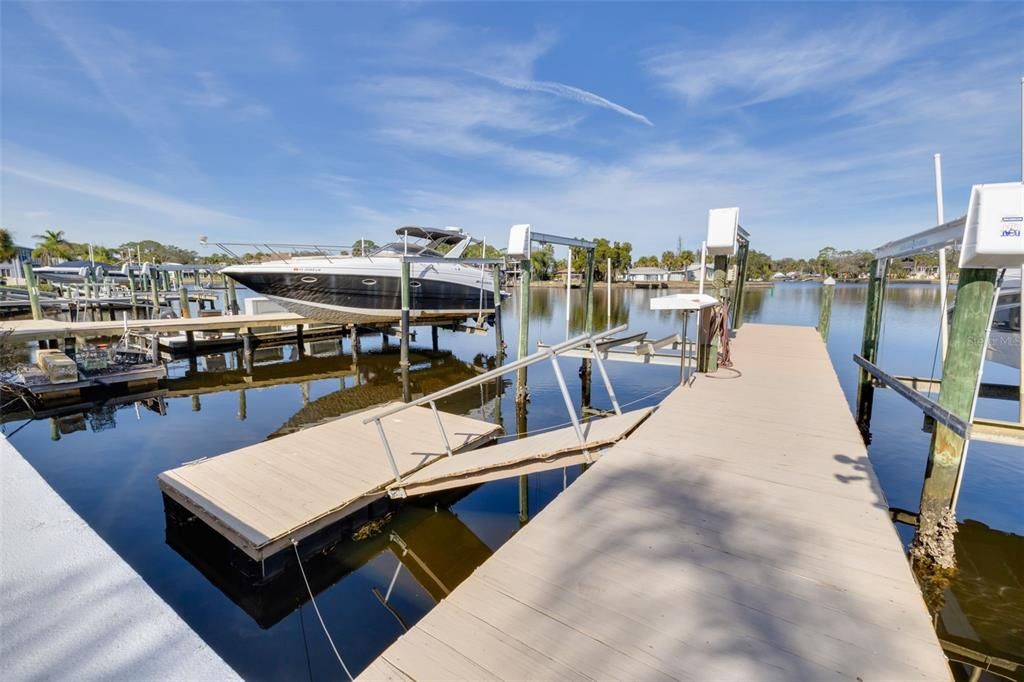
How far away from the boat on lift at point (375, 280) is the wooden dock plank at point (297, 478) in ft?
30.9

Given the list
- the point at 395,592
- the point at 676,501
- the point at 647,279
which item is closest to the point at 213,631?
the point at 395,592

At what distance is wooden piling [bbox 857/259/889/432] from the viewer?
8.84m

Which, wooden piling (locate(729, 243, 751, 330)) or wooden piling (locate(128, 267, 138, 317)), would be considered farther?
wooden piling (locate(128, 267, 138, 317))

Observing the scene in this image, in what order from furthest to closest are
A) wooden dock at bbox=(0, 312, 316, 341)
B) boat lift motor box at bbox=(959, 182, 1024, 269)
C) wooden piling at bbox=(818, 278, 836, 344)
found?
wooden dock at bbox=(0, 312, 316, 341)
wooden piling at bbox=(818, 278, 836, 344)
boat lift motor box at bbox=(959, 182, 1024, 269)

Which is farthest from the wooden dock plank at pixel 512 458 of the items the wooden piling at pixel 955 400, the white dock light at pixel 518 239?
the white dock light at pixel 518 239

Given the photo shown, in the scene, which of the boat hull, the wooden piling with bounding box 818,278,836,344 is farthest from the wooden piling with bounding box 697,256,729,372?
the boat hull

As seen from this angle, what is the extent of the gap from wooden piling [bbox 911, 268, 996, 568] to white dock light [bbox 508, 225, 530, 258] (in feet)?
26.2

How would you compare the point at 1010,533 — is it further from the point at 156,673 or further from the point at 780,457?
the point at 156,673

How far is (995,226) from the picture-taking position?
377 centimetres

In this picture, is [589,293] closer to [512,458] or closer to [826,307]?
[826,307]

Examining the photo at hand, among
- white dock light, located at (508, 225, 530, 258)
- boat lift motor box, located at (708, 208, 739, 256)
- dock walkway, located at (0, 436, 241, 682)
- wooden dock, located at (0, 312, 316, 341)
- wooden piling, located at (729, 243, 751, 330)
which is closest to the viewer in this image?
dock walkway, located at (0, 436, 241, 682)

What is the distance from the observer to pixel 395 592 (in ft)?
17.3

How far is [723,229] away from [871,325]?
490 centimetres

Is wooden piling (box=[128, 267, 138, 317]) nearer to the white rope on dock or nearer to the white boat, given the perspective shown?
the white rope on dock
